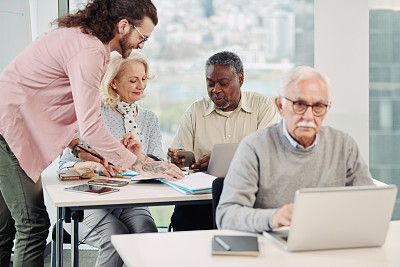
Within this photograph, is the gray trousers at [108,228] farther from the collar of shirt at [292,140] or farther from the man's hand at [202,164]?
the collar of shirt at [292,140]

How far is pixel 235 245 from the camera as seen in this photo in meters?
1.59

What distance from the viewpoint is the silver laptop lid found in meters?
1.47

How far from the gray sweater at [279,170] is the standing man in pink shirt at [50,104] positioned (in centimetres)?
75

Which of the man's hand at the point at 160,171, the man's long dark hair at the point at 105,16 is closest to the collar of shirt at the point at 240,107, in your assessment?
the man's hand at the point at 160,171

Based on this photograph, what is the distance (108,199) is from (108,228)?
38 centimetres

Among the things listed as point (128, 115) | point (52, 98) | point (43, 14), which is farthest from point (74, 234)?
point (43, 14)

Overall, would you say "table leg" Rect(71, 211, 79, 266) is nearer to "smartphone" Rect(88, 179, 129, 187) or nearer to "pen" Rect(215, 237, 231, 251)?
"smartphone" Rect(88, 179, 129, 187)

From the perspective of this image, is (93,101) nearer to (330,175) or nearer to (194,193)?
(194,193)

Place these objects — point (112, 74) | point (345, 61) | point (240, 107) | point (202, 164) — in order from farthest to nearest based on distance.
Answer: point (345, 61) < point (240, 107) < point (112, 74) < point (202, 164)

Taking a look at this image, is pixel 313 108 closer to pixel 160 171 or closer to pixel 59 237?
pixel 160 171

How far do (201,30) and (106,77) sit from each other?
1.48 metres

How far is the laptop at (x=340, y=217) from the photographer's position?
1468 millimetres

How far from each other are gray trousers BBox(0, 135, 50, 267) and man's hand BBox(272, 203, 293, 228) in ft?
4.03

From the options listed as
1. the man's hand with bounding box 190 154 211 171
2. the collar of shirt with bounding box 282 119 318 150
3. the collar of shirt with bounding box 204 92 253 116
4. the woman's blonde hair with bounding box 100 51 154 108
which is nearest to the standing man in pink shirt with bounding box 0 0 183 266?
the man's hand with bounding box 190 154 211 171
